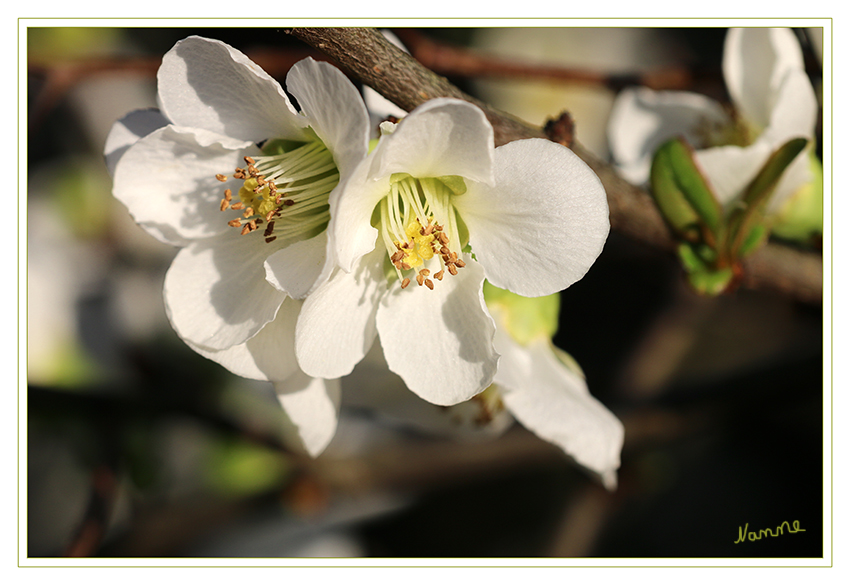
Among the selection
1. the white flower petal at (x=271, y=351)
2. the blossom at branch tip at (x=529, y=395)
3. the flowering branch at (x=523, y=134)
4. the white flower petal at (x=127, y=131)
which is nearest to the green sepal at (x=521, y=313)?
the blossom at branch tip at (x=529, y=395)

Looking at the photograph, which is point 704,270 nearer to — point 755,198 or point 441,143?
point 755,198

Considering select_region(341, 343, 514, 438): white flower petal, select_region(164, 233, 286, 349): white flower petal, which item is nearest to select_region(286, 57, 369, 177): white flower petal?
select_region(164, 233, 286, 349): white flower petal

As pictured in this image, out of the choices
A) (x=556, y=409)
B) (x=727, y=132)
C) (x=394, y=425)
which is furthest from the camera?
(x=394, y=425)

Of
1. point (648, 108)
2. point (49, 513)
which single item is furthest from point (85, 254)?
point (648, 108)

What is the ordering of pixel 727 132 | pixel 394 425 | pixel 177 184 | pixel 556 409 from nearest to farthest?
1. pixel 177 184
2. pixel 556 409
3. pixel 727 132
4. pixel 394 425

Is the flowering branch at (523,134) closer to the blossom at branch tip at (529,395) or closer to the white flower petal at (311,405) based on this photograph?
the blossom at branch tip at (529,395)

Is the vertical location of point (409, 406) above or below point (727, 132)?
below

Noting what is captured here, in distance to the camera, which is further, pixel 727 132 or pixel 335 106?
pixel 727 132
